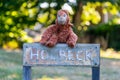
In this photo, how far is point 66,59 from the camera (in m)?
6.36

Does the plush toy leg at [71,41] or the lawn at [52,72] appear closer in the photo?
the plush toy leg at [71,41]

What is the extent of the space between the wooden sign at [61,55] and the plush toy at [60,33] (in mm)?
105

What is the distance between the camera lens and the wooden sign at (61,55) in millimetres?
6359

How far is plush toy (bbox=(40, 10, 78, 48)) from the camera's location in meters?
6.43

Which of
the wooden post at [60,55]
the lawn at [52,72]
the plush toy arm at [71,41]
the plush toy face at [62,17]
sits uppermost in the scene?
the plush toy face at [62,17]

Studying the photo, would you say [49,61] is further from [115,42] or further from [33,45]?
[115,42]

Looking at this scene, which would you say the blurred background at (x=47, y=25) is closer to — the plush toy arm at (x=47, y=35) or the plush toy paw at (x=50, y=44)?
the plush toy arm at (x=47, y=35)

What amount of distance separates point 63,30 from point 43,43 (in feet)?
1.27

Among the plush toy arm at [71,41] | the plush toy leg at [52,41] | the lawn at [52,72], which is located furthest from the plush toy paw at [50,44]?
the lawn at [52,72]

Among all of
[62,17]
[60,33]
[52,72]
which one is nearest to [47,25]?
[52,72]

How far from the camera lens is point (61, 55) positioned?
638 centimetres

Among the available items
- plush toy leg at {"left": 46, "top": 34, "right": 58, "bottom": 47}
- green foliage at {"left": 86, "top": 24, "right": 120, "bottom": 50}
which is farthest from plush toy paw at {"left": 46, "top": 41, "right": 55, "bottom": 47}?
green foliage at {"left": 86, "top": 24, "right": 120, "bottom": 50}

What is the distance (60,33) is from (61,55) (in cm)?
39

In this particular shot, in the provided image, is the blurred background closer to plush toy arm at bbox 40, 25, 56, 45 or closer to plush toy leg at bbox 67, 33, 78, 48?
plush toy arm at bbox 40, 25, 56, 45
